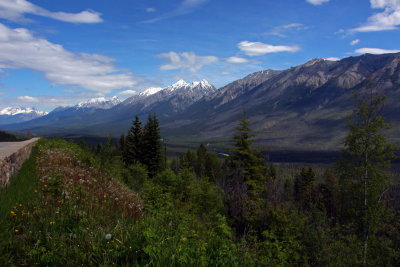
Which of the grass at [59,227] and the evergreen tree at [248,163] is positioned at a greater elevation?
the grass at [59,227]

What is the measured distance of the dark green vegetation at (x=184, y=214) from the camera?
364 cm

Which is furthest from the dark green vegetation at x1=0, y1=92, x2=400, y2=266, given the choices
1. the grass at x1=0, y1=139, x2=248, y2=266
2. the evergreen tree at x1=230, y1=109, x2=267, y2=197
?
the evergreen tree at x1=230, y1=109, x2=267, y2=197

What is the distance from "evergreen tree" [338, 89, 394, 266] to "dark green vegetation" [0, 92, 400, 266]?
0.07 m

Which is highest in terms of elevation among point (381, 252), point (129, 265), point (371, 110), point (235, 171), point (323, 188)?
point (371, 110)

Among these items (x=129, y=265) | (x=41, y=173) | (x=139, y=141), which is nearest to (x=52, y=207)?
(x=129, y=265)

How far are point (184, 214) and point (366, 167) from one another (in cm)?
1555

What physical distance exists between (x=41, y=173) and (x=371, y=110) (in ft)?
67.2

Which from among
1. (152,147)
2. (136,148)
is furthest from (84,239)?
(136,148)

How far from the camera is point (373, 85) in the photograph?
67.2 ft

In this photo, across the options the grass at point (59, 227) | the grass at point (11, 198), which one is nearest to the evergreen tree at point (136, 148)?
the grass at point (11, 198)

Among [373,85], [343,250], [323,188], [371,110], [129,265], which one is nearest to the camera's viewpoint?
[129,265]

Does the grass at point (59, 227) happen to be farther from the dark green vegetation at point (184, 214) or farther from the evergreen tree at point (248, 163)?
the evergreen tree at point (248, 163)

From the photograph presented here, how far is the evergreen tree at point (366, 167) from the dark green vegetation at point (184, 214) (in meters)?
0.07

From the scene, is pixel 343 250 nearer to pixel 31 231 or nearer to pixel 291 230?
pixel 291 230
